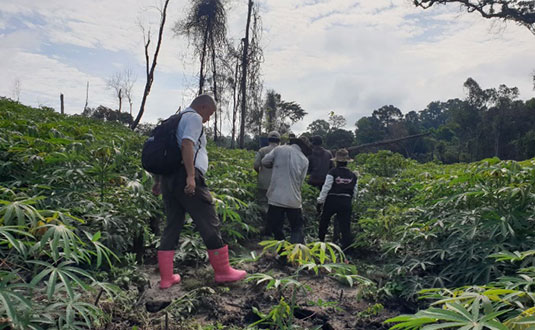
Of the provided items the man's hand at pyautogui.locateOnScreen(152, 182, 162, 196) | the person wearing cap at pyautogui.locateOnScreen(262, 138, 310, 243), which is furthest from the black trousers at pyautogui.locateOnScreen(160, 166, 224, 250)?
the person wearing cap at pyautogui.locateOnScreen(262, 138, 310, 243)

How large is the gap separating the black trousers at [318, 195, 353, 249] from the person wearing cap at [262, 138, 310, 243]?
51cm

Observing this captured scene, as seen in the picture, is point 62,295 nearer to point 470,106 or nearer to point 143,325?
point 143,325

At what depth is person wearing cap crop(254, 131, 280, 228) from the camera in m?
5.73

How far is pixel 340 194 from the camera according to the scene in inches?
205

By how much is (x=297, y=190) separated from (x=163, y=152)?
2.16 m

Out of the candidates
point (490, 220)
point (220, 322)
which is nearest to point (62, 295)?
point (220, 322)

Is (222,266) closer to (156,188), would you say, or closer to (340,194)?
(156,188)

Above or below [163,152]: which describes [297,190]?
below

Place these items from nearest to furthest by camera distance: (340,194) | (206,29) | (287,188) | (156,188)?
(156,188) < (287,188) < (340,194) < (206,29)

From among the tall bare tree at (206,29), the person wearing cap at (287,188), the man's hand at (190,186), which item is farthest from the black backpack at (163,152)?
the tall bare tree at (206,29)

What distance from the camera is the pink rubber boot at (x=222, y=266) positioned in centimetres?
351

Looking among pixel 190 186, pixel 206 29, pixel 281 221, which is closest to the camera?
pixel 190 186

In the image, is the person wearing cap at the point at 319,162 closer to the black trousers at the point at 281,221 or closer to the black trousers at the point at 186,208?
the black trousers at the point at 281,221

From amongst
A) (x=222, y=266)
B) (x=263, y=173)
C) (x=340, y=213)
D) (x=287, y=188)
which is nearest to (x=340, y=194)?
(x=340, y=213)
